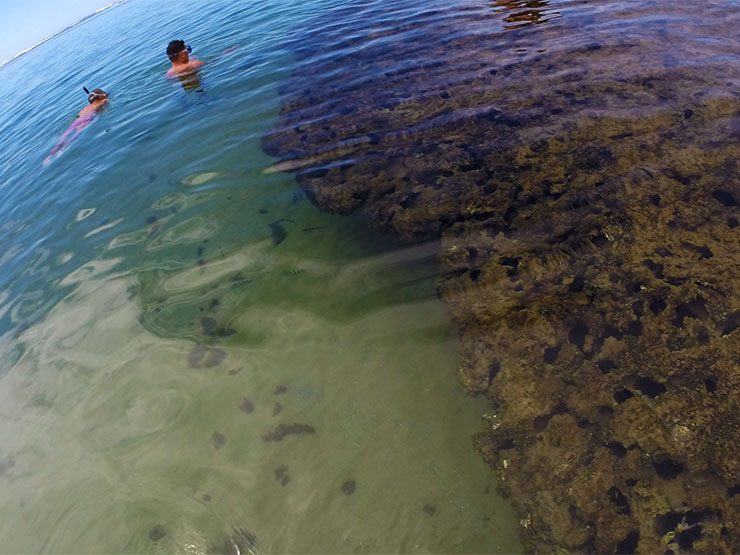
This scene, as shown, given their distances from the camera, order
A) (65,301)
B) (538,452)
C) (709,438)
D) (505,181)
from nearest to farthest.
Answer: (709,438), (538,452), (505,181), (65,301)

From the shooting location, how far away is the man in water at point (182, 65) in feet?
44.2

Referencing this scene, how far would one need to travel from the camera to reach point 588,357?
3.84 metres

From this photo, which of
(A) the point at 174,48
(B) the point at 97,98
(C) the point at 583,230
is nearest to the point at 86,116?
(B) the point at 97,98

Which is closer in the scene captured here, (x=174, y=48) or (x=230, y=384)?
(x=230, y=384)

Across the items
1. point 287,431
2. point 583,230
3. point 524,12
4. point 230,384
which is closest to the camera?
point 287,431

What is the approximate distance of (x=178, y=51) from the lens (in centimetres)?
1360

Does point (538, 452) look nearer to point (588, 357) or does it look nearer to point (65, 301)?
point (588, 357)

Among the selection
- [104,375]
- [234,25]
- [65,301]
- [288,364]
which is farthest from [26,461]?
[234,25]

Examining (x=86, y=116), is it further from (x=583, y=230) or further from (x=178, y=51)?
(x=583, y=230)

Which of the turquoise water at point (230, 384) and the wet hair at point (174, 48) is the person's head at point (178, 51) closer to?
the wet hair at point (174, 48)

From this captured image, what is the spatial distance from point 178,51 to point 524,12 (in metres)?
10.5

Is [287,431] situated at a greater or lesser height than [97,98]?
lesser

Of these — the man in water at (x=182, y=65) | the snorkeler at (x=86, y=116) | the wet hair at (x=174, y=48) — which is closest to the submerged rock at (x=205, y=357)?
the man in water at (x=182, y=65)

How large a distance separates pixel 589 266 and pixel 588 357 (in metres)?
1.14
